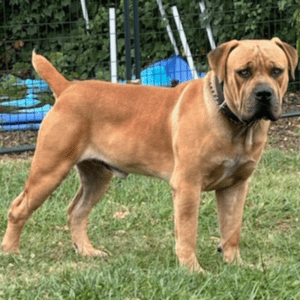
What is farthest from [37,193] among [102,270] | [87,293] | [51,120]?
[87,293]

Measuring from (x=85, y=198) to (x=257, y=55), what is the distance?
1.72 metres

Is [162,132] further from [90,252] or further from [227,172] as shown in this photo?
[90,252]

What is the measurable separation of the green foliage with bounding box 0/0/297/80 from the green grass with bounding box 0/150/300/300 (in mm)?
2616

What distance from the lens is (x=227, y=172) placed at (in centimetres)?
476

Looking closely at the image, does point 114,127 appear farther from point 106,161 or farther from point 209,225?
point 209,225

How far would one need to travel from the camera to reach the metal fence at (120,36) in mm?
9352

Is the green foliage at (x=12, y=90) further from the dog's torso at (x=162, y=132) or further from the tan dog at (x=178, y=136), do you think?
the dog's torso at (x=162, y=132)

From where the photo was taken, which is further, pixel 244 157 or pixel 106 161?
pixel 106 161

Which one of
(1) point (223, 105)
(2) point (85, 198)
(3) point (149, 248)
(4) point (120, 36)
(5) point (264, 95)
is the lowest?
(3) point (149, 248)

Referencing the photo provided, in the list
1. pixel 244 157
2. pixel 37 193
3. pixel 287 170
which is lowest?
pixel 287 170

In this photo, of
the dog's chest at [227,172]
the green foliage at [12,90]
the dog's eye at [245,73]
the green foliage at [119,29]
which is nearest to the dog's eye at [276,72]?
the dog's eye at [245,73]

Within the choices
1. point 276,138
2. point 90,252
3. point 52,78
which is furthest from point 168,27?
point 90,252

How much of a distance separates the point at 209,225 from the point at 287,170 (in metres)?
1.65

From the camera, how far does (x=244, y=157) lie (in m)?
4.73
